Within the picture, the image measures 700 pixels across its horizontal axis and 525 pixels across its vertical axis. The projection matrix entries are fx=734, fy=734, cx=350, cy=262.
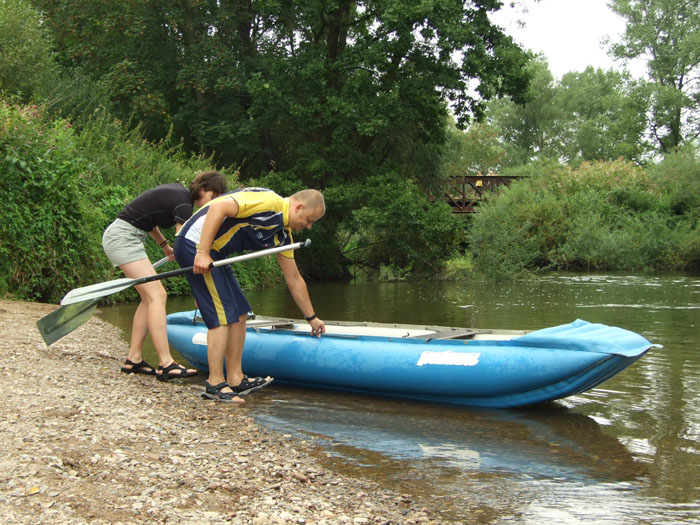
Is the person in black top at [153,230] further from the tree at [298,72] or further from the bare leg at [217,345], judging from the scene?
the tree at [298,72]

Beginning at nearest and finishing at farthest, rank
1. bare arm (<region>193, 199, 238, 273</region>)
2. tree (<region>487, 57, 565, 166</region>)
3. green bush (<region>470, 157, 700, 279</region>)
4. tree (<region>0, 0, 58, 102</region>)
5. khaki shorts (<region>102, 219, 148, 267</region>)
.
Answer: bare arm (<region>193, 199, 238, 273</region>) → khaki shorts (<region>102, 219, 148, 267</region>) → tree (<region>0, 0, 58, 102</region>) → green bush (<region>470, 157, 700, 279</region>) → tree (<region>487, 57, 565, 166</region>)

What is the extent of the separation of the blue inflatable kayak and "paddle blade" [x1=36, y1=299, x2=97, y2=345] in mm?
1075

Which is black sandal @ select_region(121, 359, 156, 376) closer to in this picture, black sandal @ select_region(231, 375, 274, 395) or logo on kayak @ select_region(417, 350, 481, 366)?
black sandal @ select_region(231, 375, 274, 395)

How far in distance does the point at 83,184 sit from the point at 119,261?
20.4 ft

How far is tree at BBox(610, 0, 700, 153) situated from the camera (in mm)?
39875

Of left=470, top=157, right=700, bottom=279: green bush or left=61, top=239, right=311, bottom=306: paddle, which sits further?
left=470, top=157, right=700, bottom=279: green bush

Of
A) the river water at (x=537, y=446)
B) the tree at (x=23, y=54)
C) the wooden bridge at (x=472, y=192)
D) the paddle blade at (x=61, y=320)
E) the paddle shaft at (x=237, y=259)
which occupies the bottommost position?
the river water at (x=537, y=446)

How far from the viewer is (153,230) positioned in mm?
5914

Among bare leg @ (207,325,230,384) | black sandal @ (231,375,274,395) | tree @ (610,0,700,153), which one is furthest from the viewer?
tree @ (610,0,700,153)

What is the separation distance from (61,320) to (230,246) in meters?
1.67

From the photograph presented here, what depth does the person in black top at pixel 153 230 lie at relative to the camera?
5.54m

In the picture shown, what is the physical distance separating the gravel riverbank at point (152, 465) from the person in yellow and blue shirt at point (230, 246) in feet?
1.27

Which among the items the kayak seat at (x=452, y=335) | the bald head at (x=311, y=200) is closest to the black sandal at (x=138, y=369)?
the bald head at (x=311, y=200)

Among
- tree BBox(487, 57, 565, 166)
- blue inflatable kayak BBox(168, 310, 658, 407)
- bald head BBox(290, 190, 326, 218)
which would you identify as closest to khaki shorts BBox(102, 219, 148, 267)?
blue inflatable kayak BBox(168, 310, 658, 407)
